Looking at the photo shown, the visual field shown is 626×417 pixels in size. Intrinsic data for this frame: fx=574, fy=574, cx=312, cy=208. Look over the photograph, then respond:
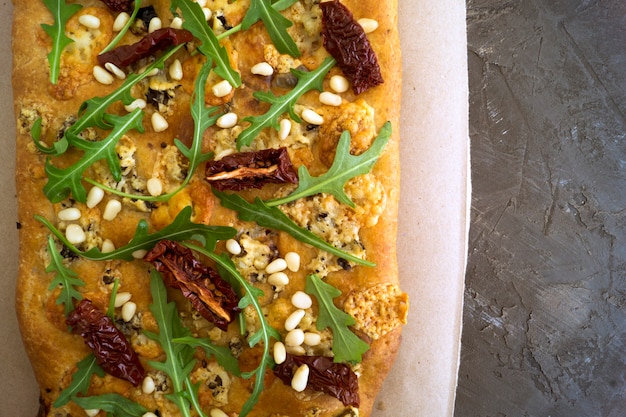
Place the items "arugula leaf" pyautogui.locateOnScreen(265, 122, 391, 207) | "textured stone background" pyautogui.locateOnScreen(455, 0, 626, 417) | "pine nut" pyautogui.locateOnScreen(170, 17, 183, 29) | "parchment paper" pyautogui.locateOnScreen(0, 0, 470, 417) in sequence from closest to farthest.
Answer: "arugula leaf" pyautogui.locateOnScreen(265, 122, 391, 207), "pine nut" pyautogui.locateOnScreen(170, 17, 183, 29), "parchment paper" pyautogui.locateOnScreen(0, 0, 470, 417), "textured stone background" pyautogui.locateOnScreen(455, 0, 626, 417)

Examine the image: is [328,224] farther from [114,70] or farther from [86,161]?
Result: [114,70]

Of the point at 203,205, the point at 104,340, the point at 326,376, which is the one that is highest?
the point at 203,205

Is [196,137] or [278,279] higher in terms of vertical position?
[196,137]

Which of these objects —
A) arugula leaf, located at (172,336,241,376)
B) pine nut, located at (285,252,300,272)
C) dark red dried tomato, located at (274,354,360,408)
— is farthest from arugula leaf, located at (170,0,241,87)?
dark red dried tomato, located at (274,354,360,408)

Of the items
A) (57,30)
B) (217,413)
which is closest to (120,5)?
(57,30)

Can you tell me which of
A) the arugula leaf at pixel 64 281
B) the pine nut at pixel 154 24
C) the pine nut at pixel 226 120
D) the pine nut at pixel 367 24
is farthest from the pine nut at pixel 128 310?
the pine nut at pixel 367 24

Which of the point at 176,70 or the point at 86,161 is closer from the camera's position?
the point at 86,161

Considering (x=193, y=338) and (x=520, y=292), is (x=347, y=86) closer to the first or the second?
(x=193, y=338)

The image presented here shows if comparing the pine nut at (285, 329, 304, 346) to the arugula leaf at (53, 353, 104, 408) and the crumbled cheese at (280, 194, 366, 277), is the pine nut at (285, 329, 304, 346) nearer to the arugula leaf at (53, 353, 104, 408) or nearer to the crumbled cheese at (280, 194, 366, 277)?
the crumbled cheese at (280, 194, 366, 277)
